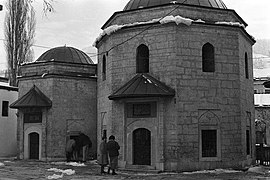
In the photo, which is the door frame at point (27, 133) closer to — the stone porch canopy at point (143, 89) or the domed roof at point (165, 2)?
the stone porch canopy at point (143, 89)

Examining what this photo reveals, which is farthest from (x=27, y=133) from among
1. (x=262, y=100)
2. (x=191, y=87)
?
(x=262, y=100)

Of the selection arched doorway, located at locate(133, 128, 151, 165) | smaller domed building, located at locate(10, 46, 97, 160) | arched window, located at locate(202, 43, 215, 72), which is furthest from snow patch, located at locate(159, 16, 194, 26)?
smaller domed building, located at locate(10, 46, 97, 160)

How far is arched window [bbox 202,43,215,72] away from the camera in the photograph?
15571 mm

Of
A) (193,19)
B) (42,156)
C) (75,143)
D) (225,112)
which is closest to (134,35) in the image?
(193,19)

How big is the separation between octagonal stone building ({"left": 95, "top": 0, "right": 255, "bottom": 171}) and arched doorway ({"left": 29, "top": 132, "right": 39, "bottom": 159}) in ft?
19.5

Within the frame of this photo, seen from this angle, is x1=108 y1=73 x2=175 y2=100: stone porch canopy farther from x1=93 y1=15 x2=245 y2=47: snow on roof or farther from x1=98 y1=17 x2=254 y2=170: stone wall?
x1=93 y1=15 x2=245 y2=47: snow on roof

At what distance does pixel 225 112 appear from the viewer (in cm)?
1530

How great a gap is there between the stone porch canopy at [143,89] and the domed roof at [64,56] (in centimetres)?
734

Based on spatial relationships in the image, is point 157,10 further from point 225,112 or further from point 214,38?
point 225,112

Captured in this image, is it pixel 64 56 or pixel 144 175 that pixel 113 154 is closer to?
pixel 144 175

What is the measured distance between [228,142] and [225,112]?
3.90 ft

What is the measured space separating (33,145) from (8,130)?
16.6 ft

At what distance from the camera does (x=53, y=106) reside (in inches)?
795

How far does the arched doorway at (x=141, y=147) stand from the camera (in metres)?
15.1
